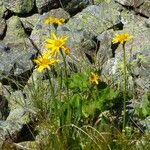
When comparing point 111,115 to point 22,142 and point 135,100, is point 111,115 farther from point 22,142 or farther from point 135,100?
point 22,142

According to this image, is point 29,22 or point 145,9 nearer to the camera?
point 145,9

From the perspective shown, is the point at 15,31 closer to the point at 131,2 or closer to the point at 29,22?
the point at 29,22

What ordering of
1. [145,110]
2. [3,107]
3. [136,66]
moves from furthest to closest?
[136,66], [3,107], [145,110]

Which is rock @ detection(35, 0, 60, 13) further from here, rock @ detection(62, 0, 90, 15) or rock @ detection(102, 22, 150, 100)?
rock @ detection(102, 22, 150, 100)

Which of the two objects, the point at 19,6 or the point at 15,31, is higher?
the point at 19,6

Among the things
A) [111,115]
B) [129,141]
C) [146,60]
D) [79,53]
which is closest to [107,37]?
[79,53]

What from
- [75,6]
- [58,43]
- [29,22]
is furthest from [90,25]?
[58,43]

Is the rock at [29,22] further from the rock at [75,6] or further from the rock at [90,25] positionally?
the rock at [90,25]
